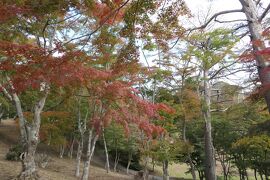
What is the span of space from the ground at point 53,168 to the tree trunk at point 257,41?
1010 centimetres

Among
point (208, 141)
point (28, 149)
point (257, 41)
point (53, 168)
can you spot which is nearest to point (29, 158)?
point (28, 149)

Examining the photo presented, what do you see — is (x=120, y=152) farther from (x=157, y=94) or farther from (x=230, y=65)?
(x=230, y=65)

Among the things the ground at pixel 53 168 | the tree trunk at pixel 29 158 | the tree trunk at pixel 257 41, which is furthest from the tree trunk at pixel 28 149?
the tree trunk at pixel 257 41

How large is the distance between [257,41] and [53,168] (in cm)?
1550

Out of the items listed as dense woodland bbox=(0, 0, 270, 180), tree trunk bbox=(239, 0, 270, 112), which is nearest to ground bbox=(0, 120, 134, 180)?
dense woodland bbox=(0, 0, 270, 180)

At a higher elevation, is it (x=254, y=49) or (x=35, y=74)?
(x=254, y=49)

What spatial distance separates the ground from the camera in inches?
548

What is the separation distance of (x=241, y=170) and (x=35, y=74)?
2241cm

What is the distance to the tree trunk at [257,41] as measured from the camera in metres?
6.82

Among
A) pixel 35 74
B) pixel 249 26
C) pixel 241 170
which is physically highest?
pixel 249 26

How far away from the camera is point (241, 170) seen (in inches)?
1006

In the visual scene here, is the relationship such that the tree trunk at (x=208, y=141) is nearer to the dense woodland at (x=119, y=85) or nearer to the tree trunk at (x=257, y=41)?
the dense woodland at (x=119, y=85)

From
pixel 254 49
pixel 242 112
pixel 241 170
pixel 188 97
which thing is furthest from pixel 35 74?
pixel 241 170

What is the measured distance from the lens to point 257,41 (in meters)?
6.80
